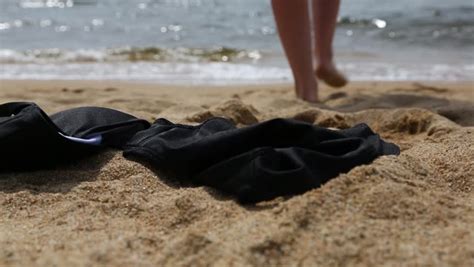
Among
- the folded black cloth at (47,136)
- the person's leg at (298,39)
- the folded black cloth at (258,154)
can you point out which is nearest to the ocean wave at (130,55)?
the person's leg at (298,39)

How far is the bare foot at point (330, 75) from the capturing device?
127 inches

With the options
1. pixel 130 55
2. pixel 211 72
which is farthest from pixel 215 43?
pixel 211 72

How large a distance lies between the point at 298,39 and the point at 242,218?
1.76m

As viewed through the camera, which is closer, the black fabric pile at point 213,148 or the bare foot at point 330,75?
the black fabric pile at point 213,148

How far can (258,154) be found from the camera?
146cm

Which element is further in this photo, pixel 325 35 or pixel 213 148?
pixel 325 35

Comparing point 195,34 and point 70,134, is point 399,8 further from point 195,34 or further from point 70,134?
point 70,134

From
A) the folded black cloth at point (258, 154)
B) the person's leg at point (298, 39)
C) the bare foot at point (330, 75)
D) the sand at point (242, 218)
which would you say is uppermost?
the person's leg at point (298, 39)

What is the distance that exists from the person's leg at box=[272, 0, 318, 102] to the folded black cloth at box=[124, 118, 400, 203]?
4.06 feet

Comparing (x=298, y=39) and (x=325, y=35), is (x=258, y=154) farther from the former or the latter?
(x=325, y=35)

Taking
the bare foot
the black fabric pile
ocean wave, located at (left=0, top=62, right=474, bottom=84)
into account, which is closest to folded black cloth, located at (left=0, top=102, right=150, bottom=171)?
the black fabric pile

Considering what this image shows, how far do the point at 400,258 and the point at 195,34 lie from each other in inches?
217

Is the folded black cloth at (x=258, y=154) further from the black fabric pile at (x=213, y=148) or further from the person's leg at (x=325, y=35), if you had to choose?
the person's leg at (x=325, y=35)

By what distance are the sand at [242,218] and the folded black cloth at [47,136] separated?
0.11 ft
